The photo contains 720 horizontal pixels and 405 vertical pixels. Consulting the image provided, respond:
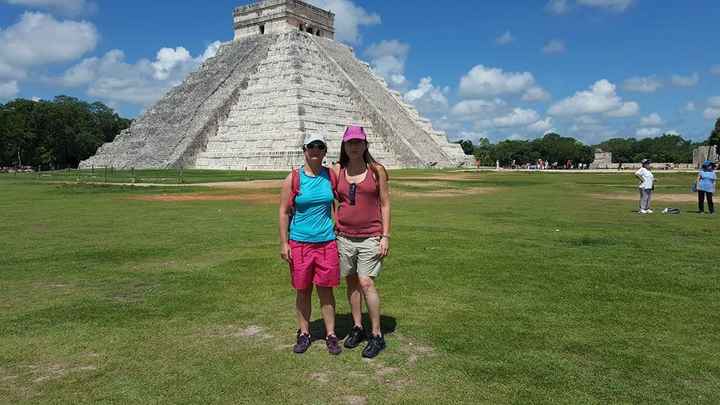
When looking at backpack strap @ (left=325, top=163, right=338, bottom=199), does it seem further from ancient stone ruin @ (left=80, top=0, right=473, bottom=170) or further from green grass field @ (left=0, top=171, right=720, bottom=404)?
ancient stone ruin @ (left=80, top=0, right=473, bottom=170)

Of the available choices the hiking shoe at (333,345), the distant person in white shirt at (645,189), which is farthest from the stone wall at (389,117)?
the hiking shoe at (333,345)

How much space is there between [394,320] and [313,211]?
1.52 metres

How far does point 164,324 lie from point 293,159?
117 feet

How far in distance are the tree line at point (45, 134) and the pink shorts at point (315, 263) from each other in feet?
228

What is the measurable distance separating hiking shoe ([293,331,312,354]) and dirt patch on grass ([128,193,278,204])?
46.0 ft

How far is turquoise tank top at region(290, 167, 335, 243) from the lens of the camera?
4.98 m

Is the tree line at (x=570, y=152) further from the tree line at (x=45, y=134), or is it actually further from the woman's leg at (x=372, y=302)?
the woman's leg at (x=372, y=302)

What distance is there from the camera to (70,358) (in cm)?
470

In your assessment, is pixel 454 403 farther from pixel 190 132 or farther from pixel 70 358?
pixel 190 132

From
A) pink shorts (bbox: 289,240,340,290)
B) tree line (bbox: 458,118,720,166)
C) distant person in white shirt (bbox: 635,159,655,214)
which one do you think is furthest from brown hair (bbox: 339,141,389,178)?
tree line (bbox: 458,118,720,166)

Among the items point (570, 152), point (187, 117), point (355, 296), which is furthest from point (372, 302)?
point (570, 152)

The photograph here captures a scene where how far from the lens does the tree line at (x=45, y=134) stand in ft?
212

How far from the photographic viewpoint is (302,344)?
16.1 feet

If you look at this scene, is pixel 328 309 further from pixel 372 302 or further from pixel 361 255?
pixel 361 255
